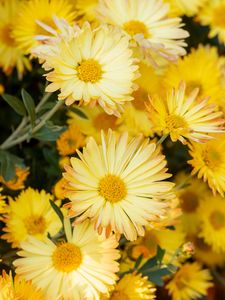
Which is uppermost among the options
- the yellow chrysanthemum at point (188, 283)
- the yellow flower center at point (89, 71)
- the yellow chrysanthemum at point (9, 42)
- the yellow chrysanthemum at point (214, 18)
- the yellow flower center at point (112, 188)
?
the yellow chrysanthemum at point (214, 18)

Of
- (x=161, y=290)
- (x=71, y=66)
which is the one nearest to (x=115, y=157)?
(x=71, y=66)

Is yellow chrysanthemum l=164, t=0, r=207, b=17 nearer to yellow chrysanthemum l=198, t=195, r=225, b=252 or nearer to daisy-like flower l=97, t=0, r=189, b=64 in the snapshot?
daisy-like flower l=97, t=0, r=189, b=64

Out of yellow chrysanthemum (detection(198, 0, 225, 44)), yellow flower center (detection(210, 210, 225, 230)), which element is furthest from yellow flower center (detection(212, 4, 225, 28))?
yellow flower center (detection(210, 210, 225, 230))

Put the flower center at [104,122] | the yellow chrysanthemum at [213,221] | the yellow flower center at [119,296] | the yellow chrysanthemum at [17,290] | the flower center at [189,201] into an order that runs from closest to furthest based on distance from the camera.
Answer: the yellow chrysanthemum at [17,290] < the yellow flower center at [119,296] < the flower center at [104,122] < the yellow chrysanthemum at [213,221] < the flower center at [189,201]

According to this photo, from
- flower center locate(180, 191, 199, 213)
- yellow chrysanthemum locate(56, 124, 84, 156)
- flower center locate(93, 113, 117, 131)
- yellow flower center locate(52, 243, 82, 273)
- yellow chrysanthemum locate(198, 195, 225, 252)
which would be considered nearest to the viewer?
yellow flower center locate(52, 243, 82, 273)

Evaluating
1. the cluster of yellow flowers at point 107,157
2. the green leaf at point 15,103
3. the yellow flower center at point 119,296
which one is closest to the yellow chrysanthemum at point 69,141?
the cluster of yellow flowers at point 107,157

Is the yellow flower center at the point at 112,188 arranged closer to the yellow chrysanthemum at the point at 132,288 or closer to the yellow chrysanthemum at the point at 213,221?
the yellow chrysanthemum at the point at 132,288

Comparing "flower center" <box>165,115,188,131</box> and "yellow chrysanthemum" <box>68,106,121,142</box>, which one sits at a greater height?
"yellow chrysanthemum" <box>68,106,121,142</box>

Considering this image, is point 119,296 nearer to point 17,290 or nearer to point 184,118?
point 17,290
